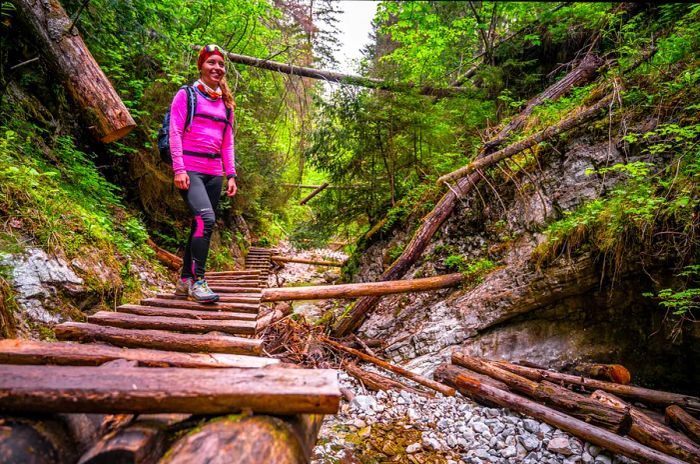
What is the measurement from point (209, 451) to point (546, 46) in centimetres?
1003

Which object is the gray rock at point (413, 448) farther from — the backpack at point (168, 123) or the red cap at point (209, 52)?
the red cap at point (209, 52)

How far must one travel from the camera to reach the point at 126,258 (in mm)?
4766

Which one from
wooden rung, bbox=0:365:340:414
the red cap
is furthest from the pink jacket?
wooden rung, bbox=0:365:340:414

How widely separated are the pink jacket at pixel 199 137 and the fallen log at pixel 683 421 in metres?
5.59

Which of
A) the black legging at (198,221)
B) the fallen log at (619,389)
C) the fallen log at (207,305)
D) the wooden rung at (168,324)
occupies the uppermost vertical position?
the black legging at (198,221)

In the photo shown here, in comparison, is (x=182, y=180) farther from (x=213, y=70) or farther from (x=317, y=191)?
(x=317, y=191)

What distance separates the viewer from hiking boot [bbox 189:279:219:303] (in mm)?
3598

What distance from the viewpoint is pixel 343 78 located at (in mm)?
7590

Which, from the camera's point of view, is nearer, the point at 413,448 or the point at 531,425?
the point at 413,448

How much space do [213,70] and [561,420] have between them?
5.49 m

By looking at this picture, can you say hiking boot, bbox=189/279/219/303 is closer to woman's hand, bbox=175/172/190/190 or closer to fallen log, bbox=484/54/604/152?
woman's hand, bbox=175/172/190/190

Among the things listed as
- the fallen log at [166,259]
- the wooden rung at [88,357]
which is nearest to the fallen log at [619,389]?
the wooden rung at [88,357]

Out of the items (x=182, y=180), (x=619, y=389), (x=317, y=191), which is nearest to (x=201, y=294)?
(x=182, y=180)

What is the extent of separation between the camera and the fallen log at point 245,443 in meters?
1.21
